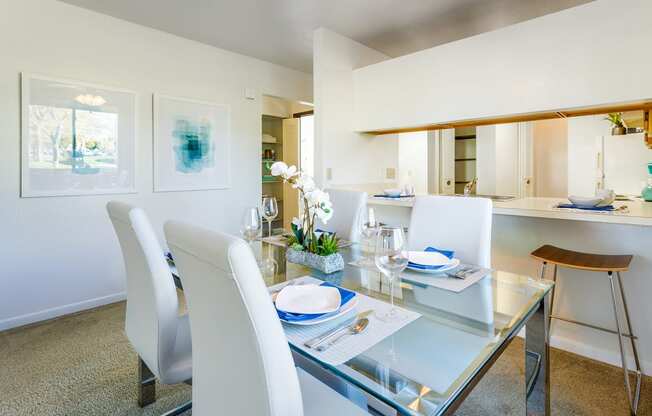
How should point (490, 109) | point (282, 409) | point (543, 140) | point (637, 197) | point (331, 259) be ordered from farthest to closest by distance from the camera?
point (543, 140)
point (490, 109)
point (637, 197)
point (331, 259)
point (282, 409)

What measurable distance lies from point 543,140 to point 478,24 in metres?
1.16

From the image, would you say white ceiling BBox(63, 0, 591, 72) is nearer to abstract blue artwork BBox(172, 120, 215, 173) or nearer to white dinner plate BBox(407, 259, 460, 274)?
abstract blue artwork BBox(172, 120, 215, 173)

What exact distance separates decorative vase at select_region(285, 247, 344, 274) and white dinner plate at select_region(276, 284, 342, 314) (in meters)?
0.21

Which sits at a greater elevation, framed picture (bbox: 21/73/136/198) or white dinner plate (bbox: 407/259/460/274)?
framed picture (bbox: 21/73/136/198)

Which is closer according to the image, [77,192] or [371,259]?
[371,259]

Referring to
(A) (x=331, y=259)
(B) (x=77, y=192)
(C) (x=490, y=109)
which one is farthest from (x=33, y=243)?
(C) (x=490, y=109)

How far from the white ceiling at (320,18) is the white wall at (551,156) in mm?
928

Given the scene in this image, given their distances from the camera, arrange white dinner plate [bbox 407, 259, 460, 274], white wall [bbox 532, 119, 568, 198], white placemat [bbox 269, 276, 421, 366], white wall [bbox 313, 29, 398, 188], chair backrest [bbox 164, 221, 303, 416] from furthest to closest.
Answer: white wall [bbox 313, 29, 398, 188] < white wall [bbox 532, 119, 568, 198] < white dinner plate [bbox 407, 259, 460, 274] < white placemat [bbox 269, 276, 421, 366] < chair backrest [bbox 164, 221, 303, 416]

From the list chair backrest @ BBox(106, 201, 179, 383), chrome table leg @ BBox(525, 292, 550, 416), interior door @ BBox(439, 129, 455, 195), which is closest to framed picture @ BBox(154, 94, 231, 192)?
chair backrest @ BBox(106, 201, 179, 383)

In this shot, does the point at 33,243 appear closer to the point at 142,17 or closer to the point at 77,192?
the point at 77,192

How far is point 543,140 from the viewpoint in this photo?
8.76ft

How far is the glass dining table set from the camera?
0.70 meters

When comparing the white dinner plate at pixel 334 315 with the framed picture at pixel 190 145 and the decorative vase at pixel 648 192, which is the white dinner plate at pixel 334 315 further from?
the framed picture at pixel 190 145

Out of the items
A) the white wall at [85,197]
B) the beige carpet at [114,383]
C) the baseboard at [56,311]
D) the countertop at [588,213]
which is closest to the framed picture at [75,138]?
the white wall at [85,197]
